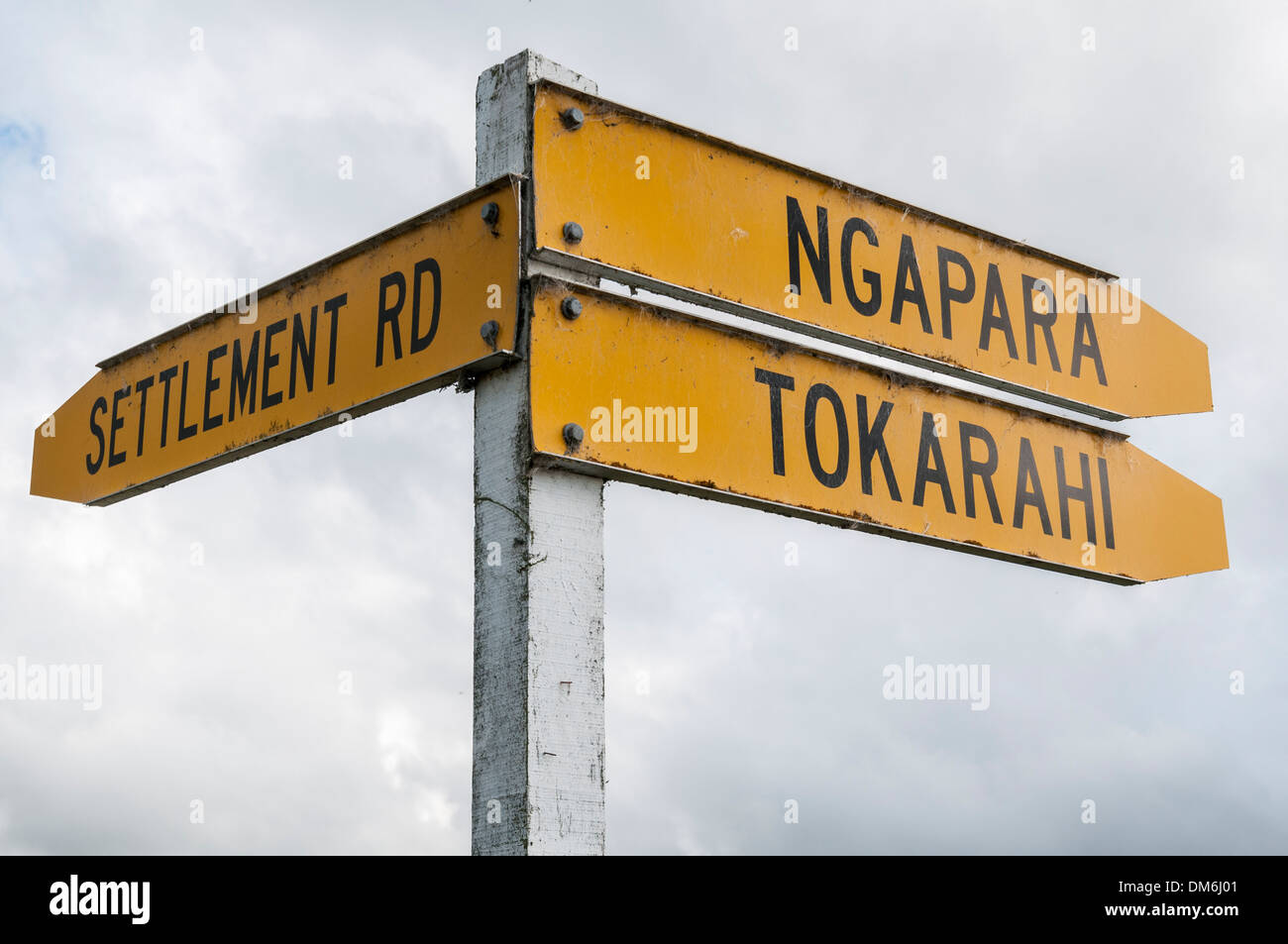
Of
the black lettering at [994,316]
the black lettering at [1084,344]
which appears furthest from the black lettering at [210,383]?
the black lettering at [1084,344]

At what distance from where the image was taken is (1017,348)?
5379mm

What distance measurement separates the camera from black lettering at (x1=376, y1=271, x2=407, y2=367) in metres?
4.25

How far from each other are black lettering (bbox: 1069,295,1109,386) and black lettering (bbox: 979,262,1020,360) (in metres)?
0.37

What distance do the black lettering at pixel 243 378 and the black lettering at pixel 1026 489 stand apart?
2.66 m

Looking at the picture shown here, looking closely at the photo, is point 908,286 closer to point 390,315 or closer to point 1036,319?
point 1036,319

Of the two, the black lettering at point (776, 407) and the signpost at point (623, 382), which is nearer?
the signpost at point (623, 382)

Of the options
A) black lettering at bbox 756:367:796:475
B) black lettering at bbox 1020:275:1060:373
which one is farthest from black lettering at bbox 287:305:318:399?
black lettering at bbox 1020:275:1060:373

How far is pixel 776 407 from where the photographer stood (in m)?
4.39

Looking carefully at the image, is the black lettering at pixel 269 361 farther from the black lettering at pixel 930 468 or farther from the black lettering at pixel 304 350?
the black lettering at pixel 930 468

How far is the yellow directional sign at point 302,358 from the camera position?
400cm
